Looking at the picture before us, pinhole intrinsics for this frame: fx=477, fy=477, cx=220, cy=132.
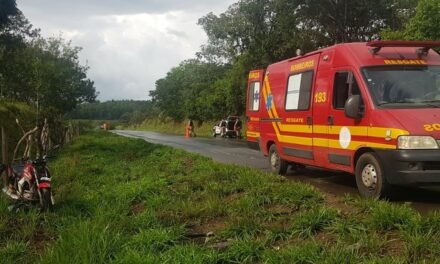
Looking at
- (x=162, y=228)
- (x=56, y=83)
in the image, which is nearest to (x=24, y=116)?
(x=56, y=83)

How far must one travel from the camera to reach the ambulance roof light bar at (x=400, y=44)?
812cm

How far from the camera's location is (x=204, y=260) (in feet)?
16.8

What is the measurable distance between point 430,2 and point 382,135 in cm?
1775

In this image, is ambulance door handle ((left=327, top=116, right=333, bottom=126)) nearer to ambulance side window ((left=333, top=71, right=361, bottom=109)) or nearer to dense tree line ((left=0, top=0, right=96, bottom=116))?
ambulance side window ((left=333, top=71, right=361, bottom=109))

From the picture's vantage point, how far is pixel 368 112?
7.47 m

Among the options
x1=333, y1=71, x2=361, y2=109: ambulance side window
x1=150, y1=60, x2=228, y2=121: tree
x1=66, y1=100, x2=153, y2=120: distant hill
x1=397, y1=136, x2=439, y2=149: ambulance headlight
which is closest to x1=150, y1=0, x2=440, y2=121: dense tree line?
x1=150, y1=60, x2=228, y2=121: tree

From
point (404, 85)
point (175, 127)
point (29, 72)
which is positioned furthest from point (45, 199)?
point (175, 127)

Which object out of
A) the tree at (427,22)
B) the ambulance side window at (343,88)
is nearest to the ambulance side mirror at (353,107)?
the ambulance side window at (343,88)

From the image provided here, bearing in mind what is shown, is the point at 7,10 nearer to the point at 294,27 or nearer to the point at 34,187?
the point at 294,27

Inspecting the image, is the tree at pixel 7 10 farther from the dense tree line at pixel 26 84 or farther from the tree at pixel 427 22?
the tree at pixel 427 22

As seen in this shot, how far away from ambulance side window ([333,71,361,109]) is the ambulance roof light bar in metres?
0.60

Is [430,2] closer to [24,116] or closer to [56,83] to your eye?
[24,116]

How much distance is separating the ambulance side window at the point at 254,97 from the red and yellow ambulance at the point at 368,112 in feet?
6.40

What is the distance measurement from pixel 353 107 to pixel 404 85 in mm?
912
